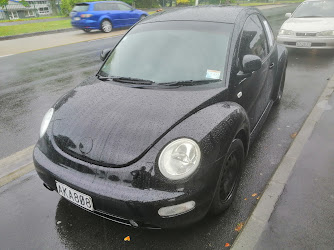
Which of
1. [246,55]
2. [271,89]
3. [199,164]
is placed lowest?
[271,89]

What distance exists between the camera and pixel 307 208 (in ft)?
8.75

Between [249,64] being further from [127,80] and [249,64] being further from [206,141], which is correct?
[127,80]

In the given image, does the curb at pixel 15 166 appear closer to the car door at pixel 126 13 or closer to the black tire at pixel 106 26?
the black tire at pixel 106 26

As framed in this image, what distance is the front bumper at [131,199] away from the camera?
1.97 metres

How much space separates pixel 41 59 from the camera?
9664 mm

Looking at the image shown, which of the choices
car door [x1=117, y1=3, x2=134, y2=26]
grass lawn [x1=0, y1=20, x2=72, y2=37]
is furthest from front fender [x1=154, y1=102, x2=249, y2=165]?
grass lawn [x1=0, y1=20, x2=72, y2=37]

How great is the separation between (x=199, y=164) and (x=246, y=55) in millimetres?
1490

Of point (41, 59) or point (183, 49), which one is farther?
point (41, 59)

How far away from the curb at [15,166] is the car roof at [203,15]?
234 centimetres

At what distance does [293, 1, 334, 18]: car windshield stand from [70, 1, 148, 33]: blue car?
9706mm

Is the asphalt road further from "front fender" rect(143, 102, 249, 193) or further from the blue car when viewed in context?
the blue car

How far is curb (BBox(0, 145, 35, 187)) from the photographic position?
3262mm

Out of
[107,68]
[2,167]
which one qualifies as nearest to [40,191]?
[2,167]

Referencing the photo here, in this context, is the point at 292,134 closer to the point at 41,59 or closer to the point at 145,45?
the point at 145,45
